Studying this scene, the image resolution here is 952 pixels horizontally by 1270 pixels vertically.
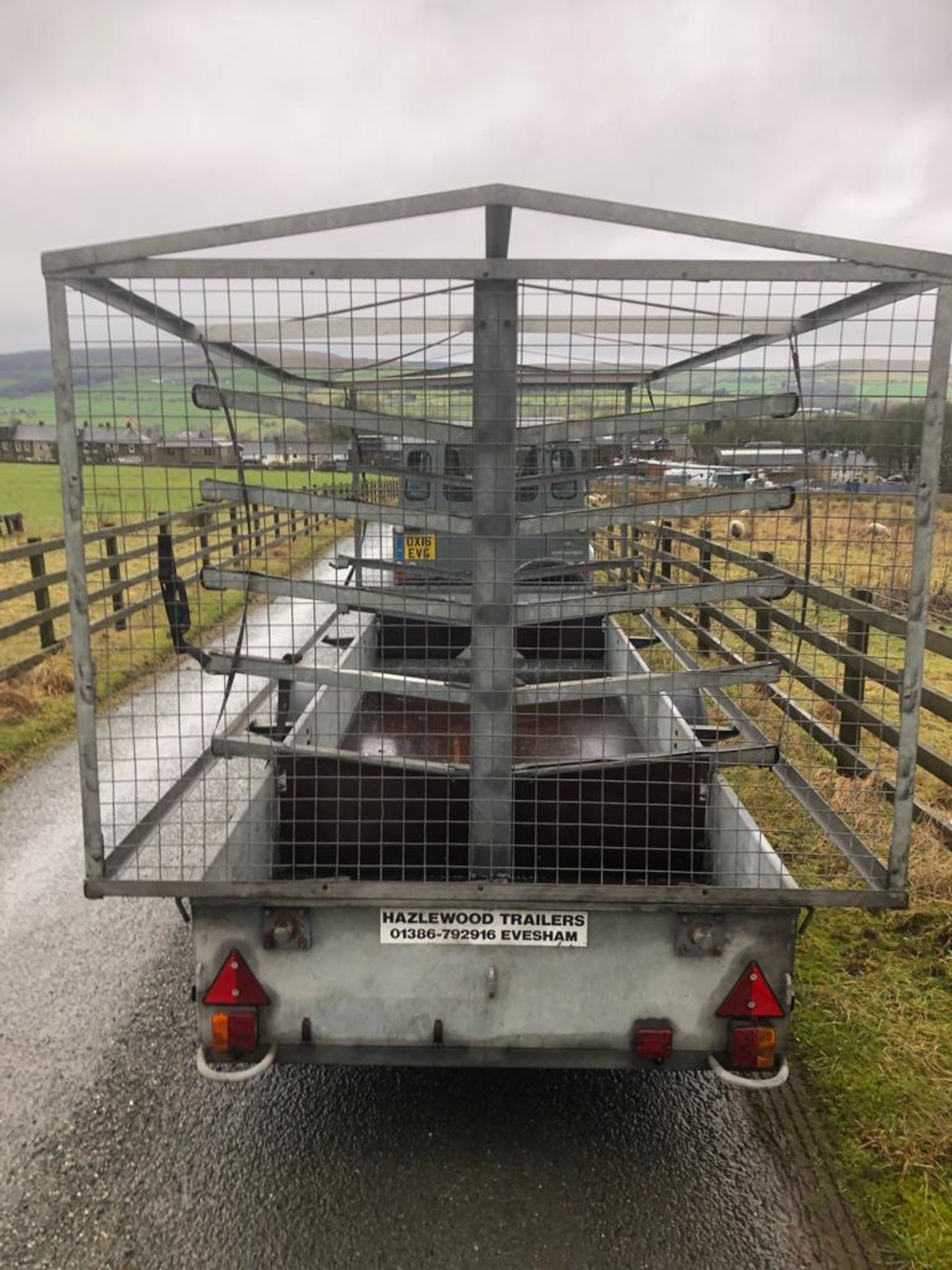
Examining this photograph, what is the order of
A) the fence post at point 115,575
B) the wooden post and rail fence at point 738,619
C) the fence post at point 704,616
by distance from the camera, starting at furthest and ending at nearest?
1. the fence post at point 115,575
2. the fence post at point 704,616
3. the wooden post and rail fence at point 738,619

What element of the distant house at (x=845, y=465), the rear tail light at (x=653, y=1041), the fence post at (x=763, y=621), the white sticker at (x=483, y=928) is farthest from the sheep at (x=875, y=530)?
the rear tail light at (x=653, y=1041)


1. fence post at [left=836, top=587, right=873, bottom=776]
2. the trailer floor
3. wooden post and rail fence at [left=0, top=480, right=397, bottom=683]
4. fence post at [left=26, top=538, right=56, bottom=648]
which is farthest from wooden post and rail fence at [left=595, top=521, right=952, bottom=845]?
fence post at [left=26, top=538, right=56, bottom=648]

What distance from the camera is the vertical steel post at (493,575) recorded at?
268 cm

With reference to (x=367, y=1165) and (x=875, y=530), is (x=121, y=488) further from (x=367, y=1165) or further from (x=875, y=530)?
(x=875, y=530)

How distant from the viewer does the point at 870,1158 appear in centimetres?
317

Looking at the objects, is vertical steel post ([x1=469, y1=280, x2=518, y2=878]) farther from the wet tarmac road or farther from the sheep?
the sheep

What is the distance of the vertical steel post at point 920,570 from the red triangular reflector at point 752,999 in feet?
1.63

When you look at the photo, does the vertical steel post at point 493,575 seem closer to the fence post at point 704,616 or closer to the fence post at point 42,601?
the fence post at point 704,616

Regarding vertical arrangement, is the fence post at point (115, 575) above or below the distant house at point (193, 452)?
below

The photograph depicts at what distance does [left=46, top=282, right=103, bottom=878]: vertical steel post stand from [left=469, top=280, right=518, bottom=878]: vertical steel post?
44.4 inches

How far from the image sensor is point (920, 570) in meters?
2.62

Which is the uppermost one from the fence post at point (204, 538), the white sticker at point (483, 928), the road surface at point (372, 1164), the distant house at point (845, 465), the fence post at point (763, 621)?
the distant house at point (845, 465)

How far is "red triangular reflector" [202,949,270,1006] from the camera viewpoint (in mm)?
2912

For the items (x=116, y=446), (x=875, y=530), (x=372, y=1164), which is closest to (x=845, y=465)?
(x=875, y=530)
